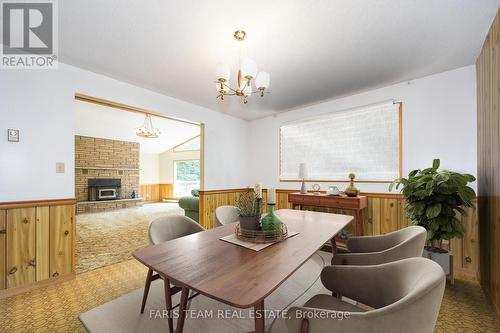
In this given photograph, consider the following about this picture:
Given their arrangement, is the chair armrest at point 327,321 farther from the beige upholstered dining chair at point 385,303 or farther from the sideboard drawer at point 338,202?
the sideboard drawer at point 338,202

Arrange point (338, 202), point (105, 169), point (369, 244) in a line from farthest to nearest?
point (105, 169) → point (338, 202) → point (369, 244)

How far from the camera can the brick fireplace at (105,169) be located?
695 cm

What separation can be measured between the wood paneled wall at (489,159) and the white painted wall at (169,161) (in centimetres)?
846

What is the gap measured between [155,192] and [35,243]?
25.2ft

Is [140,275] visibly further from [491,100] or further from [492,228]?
[491,100]

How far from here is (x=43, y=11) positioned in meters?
1.70

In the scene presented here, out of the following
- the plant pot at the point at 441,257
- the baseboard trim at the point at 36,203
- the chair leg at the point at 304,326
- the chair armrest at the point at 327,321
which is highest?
the baseboard trim at the point at 36,203

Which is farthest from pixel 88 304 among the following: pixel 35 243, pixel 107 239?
pixel 107 239

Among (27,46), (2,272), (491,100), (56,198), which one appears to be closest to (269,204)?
(491,100)

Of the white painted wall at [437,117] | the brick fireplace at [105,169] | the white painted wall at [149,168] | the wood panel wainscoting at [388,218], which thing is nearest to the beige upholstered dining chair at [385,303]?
the wood panel wainscoting at [388,218]

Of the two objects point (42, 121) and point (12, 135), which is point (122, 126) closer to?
point (42, 121)

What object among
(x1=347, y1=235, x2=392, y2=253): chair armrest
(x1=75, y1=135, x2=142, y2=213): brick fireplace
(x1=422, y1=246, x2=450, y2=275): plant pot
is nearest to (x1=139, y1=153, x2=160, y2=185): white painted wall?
(x1=75, y1=135, x2=142, y2=213): brick fireplace

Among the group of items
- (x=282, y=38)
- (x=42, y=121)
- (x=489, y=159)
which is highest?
(x=282, y=38)

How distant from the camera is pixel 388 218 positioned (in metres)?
3.11
